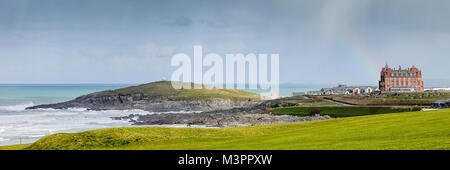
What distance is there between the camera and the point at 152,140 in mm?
30391

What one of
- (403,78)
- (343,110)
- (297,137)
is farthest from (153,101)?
(297,137)

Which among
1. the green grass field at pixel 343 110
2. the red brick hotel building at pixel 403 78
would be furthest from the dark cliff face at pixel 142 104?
the red brick hotel building at pixel 403 78

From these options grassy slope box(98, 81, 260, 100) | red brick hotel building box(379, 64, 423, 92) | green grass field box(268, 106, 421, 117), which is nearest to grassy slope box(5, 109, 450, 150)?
green grass field box(268, 106, 421, 117)

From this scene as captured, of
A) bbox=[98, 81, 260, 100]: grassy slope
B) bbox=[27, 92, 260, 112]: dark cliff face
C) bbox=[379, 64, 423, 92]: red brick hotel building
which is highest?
bbox=[379, 64, 423, 92]: red brick hotel building

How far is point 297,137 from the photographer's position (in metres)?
23.7

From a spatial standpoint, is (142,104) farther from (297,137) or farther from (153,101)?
(297,137)

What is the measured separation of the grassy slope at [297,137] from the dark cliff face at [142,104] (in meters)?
92.4

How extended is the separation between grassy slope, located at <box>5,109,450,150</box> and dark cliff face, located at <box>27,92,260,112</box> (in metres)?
92.4

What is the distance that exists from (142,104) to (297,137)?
127m

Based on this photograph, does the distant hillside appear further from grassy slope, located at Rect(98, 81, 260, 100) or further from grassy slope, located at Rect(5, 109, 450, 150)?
grassy slope, located at Rect(5, 109, 450, 150)

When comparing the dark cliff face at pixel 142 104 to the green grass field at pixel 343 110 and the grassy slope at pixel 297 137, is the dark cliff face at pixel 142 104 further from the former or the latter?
the grassy slope at pixel 297 137

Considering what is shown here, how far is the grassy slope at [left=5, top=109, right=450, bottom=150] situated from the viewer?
1777 cm
